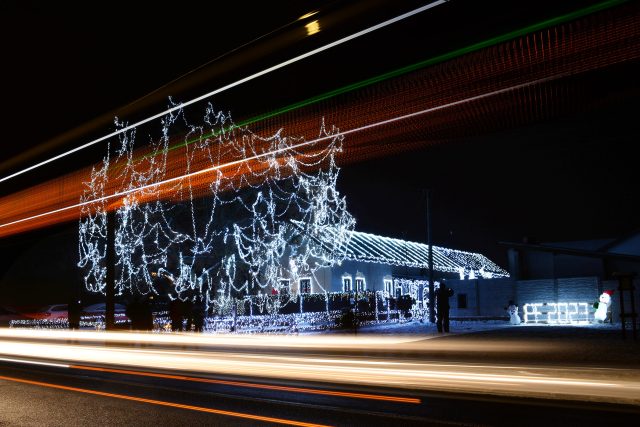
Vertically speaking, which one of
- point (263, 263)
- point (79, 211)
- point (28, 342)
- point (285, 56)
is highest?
point (285, 56)

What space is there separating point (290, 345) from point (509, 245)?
2654 centimetres

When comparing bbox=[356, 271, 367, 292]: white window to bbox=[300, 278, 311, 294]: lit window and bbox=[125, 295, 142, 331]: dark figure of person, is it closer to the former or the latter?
bbox=[300, 278, 311, 294]: lit window

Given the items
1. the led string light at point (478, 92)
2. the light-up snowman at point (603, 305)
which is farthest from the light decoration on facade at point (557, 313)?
the led string light at point (478, 92)

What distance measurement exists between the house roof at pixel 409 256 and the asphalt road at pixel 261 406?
1027 inches

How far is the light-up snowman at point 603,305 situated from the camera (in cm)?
2789

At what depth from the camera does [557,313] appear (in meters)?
31.6

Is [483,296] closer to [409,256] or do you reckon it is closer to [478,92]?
[409,256]

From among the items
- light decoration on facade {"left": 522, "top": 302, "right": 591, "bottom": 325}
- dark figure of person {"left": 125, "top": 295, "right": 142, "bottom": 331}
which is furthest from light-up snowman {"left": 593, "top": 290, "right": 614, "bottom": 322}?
dark figure of person {"left": 125, "top": 295, "right": 142, "bottom": 331}

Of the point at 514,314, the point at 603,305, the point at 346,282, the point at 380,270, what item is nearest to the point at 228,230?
the point at 346,282

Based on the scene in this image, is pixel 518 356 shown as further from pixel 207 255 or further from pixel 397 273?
pixel 397 273

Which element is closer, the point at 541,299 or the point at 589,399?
the point at 589,399

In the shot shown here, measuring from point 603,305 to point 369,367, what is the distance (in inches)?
818

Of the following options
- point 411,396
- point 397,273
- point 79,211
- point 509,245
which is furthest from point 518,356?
point 397,273

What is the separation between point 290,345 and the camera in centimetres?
1385
